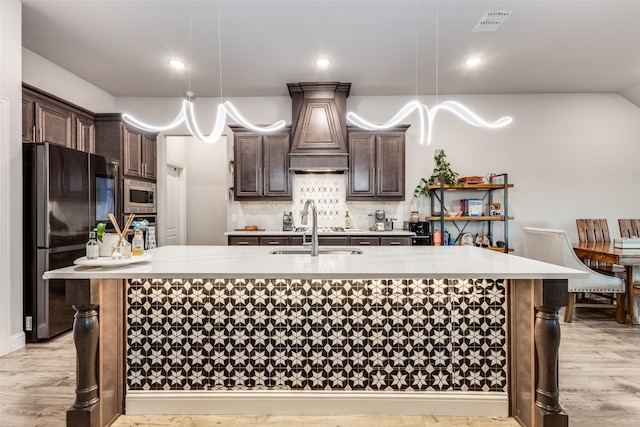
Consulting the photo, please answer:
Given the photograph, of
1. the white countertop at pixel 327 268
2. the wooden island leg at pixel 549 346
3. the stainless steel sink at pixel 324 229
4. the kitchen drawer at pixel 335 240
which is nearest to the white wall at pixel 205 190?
the stainless steel sink at pixel 324 229

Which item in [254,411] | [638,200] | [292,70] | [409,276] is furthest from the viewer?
[638,200]

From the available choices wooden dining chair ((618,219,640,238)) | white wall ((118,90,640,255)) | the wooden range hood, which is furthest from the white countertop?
wooden dining chair ((618,219,640,238))

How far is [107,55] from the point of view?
3.90m

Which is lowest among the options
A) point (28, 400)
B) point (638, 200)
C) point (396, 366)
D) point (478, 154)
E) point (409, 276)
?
point (28, 400)

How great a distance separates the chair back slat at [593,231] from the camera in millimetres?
4504

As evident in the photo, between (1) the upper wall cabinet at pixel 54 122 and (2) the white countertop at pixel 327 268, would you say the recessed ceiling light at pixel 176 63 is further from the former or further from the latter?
(2) the white countertop at pixel 327 268

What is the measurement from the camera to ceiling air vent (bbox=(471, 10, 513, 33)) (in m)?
3.11

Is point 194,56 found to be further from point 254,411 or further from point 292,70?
point 254,411

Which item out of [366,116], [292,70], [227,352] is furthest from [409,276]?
[366,116]

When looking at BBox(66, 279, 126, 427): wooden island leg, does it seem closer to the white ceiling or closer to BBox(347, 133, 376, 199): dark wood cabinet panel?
the white ceiling

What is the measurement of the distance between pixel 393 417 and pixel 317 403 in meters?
0.43

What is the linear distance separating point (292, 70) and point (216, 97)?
1.55 m

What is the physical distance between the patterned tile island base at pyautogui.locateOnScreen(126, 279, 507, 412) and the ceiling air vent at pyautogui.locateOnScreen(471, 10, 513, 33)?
2533 millimetres

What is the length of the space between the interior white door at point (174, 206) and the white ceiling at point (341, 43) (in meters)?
1.57
